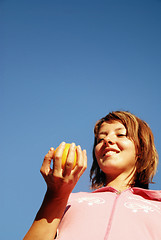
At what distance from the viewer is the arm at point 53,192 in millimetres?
2074

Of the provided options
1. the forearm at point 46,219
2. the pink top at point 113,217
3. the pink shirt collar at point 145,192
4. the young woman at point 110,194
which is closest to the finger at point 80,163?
the young woman at point 110,194

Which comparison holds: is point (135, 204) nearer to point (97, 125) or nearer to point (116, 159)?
point (116, 159)

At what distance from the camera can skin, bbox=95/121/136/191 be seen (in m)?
3.15

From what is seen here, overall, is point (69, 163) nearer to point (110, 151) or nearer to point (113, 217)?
point (113, 217)

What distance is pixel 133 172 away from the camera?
3.32 m

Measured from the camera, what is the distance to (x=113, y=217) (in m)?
2.47

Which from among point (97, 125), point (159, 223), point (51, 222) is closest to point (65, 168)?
point (51, 222)

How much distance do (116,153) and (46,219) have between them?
4.27ft

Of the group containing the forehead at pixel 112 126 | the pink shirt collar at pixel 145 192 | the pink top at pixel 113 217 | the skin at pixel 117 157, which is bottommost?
the pink top at pixel 113 217

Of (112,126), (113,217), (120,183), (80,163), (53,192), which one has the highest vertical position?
(112,126)

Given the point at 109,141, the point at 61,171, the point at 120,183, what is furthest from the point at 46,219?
the point at 109,141

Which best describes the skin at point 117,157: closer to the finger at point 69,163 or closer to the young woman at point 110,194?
the young woman at point 110,194

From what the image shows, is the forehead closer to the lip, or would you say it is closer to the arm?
the lip

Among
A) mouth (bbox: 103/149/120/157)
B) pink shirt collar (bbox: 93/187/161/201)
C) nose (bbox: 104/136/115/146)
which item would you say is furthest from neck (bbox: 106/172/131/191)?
nose (bbox: 104/136/115/146)
